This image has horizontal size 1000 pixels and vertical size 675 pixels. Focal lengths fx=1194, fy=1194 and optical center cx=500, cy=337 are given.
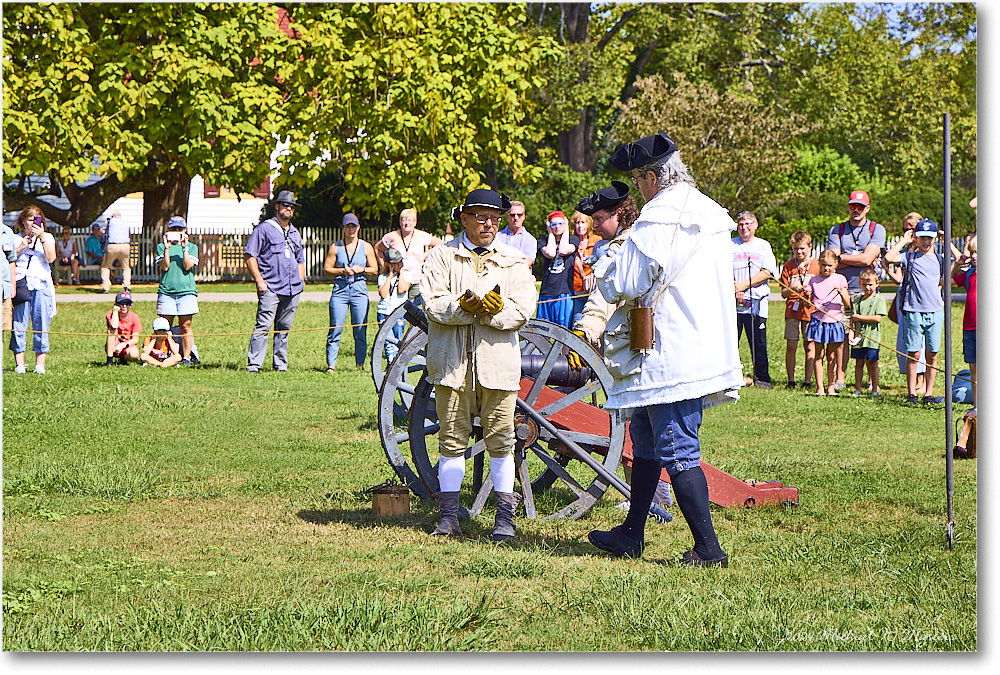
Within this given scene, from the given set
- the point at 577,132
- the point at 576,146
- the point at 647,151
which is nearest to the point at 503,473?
the point at 647,151

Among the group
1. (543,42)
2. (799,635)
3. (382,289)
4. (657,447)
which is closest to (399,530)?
(657,447)

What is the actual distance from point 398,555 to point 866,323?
772 centimetres

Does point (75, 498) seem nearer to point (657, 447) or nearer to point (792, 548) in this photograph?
point (657, 447)

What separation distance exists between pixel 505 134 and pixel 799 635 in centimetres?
2331

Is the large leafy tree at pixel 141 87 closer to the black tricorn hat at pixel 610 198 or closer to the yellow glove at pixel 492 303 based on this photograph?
the black tricorn hat at pixel 610 198

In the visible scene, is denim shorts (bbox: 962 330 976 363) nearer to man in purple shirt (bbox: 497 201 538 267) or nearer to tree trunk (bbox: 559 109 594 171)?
man in purple shirt (bbox: 497 201 538 267)

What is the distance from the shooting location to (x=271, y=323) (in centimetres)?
1371

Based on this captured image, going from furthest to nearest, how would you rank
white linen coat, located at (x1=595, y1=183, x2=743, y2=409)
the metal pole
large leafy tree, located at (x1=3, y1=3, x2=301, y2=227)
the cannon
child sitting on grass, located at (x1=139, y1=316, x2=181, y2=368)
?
1. large leafy tree, located at (x1=3, y1=3, x2=301, y2=227)
2. child sitting on grass, located at (x1=139, y1=316, x2=181, y2=368)
3. the cannon
4. white linen coat, located at (x1=595, y1=183, x2=743, y2=409)
5. the metal pole

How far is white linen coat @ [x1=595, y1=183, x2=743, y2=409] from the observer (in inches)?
214

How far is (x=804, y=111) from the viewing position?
3641cm

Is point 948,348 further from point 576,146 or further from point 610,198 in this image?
point 576,146

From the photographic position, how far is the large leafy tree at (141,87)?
23375mm

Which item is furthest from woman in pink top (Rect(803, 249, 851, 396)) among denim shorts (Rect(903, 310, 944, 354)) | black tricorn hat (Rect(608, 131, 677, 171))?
black tricorn hat (Rect(608, 131, 677, 171))

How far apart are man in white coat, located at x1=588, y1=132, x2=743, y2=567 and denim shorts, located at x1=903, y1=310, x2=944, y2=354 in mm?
6595
